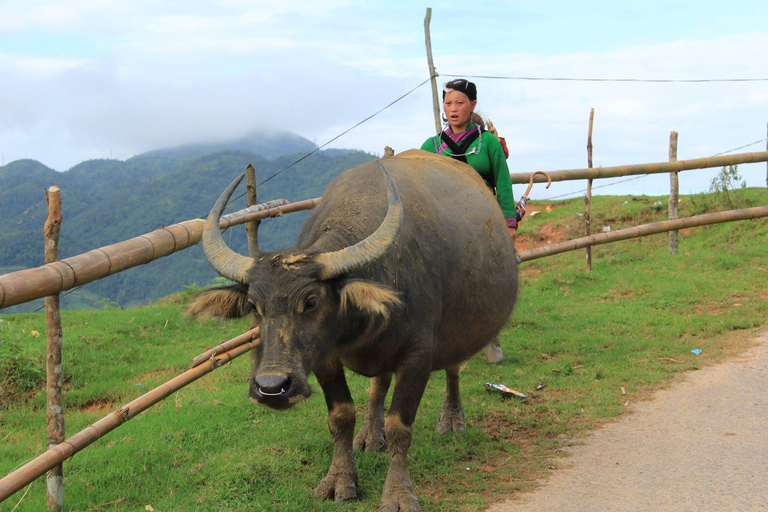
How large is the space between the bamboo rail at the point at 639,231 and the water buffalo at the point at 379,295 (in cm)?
299

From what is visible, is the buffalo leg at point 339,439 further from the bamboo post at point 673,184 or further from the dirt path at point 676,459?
the bamboo post at point 673,184

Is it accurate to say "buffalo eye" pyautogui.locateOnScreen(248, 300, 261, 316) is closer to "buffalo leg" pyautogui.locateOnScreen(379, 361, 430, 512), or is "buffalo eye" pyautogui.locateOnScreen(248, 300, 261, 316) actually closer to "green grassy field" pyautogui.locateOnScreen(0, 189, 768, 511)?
"buffalo leg" pyautogui.locateOnScreen(379, 361, 430, 512)

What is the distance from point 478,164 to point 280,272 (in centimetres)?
261

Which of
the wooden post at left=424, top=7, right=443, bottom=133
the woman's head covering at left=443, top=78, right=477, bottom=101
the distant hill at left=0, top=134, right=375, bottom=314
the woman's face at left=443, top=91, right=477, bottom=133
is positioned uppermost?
the wooden post at left=424, top=7, right=443, bottom=133

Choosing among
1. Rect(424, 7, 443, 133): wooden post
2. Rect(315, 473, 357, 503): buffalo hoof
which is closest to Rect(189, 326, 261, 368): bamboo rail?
Rect(315, 473, 357, 503): buffalo hoof

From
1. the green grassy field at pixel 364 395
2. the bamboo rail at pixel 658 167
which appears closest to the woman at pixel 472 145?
the green grassy field at pixel 364 395

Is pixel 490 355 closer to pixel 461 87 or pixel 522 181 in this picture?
pixel 522 181

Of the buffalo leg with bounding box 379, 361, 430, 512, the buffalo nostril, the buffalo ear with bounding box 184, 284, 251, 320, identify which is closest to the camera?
the buffalo nostril

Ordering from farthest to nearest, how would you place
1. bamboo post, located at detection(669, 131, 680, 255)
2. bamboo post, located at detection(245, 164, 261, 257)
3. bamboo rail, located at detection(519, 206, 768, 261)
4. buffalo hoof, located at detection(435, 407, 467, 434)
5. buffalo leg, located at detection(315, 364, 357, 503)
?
bamboo post, located at detection(669, 131, 680, 255), bamboo rail, located at detection(519, 206, 768, 261), bamboo post, located at detection(245, 164, 261, 257), buffalo hoof, located at detection(435, 407, 467, 434), buffalo leg, located at detection(315, 364, 357, 503)

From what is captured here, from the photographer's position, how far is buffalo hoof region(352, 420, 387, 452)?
448 cm

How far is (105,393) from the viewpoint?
19.7 ft

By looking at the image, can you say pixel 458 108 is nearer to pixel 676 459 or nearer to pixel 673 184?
pixel 676 459

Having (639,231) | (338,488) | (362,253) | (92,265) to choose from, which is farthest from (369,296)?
(639,231)

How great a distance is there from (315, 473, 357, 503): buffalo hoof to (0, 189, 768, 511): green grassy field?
7cm
